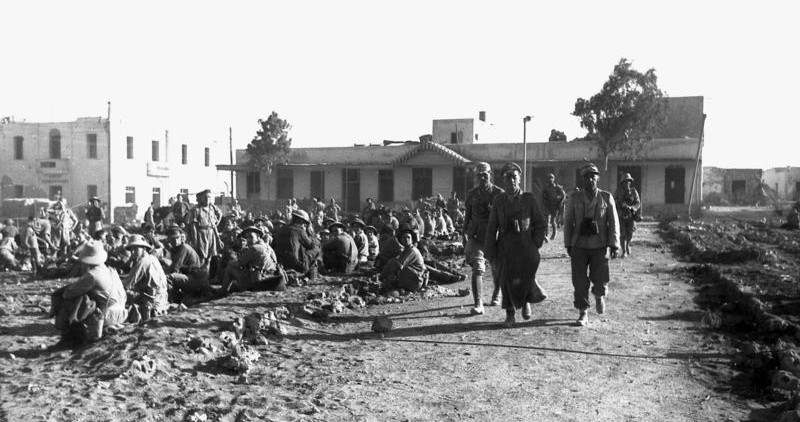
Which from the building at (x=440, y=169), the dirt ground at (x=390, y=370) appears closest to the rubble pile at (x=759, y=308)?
the dirt ground at (x=390, y=370)

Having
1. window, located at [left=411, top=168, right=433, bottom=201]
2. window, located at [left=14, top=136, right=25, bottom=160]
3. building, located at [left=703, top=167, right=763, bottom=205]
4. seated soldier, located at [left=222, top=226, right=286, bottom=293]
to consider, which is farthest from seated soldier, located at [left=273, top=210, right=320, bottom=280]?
building, located at [left=703, top=167, right=763, bottom=205]

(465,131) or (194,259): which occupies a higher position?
(465,131)

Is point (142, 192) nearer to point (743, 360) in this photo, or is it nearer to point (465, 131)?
point (465, 131)

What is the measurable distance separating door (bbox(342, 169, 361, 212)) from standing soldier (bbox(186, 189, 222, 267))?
953 inches

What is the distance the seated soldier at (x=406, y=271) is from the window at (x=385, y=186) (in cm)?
2601

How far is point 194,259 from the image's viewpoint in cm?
1055

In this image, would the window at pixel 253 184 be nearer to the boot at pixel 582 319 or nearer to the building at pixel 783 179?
the boot at pixel 582 319

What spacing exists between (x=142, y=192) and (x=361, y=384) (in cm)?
3864

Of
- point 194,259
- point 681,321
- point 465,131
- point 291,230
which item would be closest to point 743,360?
point 681,321

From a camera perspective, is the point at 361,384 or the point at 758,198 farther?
the point at 758,198

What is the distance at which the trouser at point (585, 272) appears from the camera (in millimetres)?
7094

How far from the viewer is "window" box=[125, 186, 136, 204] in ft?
129

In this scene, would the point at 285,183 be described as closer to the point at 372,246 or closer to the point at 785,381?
the point at 372,246

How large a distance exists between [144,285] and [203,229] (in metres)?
4.15
